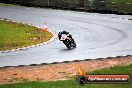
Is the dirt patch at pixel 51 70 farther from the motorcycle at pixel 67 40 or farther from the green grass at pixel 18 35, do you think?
the green grass at pixel 18 35

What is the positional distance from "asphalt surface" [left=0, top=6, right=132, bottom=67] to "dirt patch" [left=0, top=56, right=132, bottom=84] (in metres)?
1.01

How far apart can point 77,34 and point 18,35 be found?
4.82 m

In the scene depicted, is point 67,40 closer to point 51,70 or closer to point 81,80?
point 51,70

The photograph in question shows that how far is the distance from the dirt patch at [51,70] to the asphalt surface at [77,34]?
1010 millimetres

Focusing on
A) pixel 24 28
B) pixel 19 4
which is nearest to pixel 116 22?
pixel 24 28

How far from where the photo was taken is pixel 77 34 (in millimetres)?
32188

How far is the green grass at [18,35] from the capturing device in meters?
27.9

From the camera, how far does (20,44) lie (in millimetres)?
27906

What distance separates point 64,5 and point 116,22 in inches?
444

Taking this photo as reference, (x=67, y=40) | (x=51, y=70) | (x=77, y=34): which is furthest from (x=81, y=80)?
(x=77, y=34)

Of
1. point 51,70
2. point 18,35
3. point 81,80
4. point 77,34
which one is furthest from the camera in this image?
point 77,34

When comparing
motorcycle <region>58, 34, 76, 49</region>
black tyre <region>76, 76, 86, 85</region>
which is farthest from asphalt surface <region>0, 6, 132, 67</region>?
black tyre <region>76, 76, 86, 85</region>

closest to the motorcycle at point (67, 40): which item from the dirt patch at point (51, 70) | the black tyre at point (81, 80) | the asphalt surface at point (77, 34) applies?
the asphalt surface at point (77, 34)

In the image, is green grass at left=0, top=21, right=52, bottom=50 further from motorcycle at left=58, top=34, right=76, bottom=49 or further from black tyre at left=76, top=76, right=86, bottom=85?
black tyre at left=76, top=76, right=86, bottom=85
